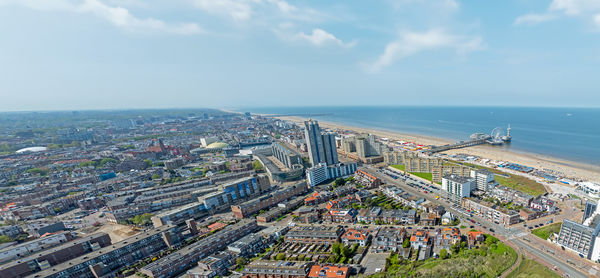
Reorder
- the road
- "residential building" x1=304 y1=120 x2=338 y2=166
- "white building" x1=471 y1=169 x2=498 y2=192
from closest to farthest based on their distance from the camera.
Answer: the road, "white building" x1=471 y1=169 x2=498 y2=192, "residential building" x1=304 y1=120 x2=338 y2=166

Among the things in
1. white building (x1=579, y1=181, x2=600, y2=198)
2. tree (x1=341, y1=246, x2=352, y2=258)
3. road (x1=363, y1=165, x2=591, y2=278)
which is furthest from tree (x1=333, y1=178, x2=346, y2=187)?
white building (x1=579, y1=181, x2=600, y2=198)

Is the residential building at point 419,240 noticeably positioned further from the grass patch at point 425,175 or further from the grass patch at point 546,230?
the grass patch at point 425,175

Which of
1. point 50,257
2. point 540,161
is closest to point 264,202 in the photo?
point 50,257

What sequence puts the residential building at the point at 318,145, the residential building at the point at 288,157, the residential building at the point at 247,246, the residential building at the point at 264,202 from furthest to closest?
the residential building at the point at 288,157 → the residential building at the point at 318,145 → the residential building at the point at 264,202 → the residential building at the point at 247,246

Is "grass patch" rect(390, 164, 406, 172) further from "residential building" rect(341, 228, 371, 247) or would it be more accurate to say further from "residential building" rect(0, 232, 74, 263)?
"residential building" rect(0, 232, 74, 263)

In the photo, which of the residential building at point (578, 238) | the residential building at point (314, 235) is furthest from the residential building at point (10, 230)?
the residential building at point (578, 238)

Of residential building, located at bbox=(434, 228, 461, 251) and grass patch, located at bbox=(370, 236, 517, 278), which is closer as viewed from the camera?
grass patch, located at bbox=(370, 236, 517, 278)
